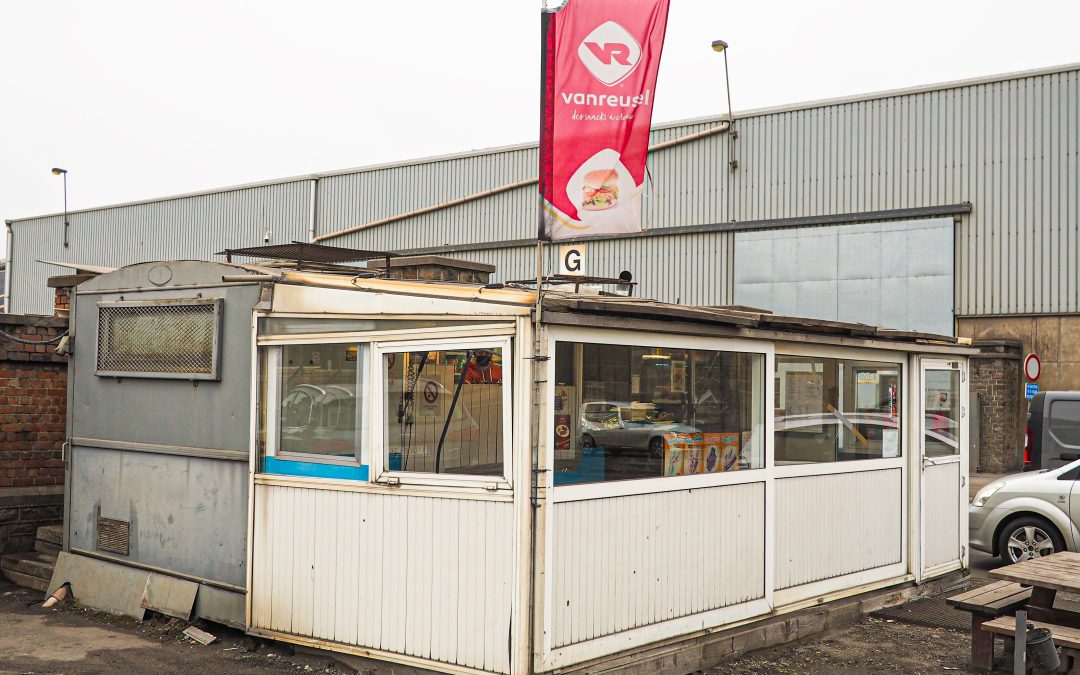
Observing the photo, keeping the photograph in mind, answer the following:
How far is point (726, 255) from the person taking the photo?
24531mm

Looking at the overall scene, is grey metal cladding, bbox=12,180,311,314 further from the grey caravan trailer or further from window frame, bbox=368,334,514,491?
window frame, bbox=368,334,514,491

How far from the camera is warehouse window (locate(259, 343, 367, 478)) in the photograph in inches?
261

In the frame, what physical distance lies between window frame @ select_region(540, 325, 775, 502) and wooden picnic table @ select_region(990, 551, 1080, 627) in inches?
70.8

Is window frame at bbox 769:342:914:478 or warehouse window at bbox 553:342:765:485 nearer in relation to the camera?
warehouse window at bbox 553:342:765:485

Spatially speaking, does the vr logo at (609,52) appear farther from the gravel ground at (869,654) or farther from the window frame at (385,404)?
the gravel ground at (869,654)

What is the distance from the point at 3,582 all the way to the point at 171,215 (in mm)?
28277

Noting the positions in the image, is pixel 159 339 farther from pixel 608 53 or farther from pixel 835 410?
pixel 835 410

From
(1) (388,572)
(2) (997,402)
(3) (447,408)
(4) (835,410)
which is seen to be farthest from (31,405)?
(2) (997,402)

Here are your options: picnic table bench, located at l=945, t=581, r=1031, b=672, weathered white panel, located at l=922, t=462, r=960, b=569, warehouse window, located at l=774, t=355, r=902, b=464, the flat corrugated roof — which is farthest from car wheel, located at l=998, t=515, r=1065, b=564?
picnic table bench, located at l=945, t=581, r=1031, b=672

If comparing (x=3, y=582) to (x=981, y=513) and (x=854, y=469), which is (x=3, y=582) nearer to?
(x=854, y=469)

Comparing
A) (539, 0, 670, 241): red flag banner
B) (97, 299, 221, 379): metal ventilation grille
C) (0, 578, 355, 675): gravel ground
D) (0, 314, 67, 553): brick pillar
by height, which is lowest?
(0, 578, 355, 675): gravel ground

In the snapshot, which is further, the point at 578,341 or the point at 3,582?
the point at 3,582

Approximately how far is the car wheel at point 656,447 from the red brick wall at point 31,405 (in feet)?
21.7

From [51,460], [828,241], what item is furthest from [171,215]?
[51,460]
